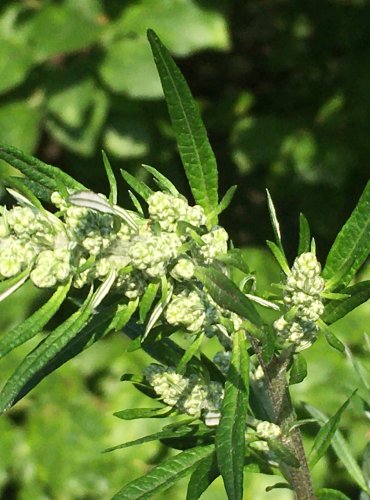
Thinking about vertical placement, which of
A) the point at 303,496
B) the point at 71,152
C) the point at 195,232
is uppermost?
the point at 71,152

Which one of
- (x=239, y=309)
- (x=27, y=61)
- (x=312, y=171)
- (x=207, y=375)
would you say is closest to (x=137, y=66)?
(x=27, y=61)

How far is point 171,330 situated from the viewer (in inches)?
34.2

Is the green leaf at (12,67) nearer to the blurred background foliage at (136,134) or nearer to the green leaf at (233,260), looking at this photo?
the blurred background foliage at (136,134)

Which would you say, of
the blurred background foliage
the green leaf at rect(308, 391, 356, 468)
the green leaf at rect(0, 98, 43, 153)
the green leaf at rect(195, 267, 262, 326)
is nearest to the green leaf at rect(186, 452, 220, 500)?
the green leaf at rect(308, 391, 356, 468)

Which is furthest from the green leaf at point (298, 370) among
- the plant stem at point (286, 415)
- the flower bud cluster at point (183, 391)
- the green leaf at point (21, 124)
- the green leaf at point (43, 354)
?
the green leaf at point (21, 124)

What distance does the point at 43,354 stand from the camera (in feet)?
2.62

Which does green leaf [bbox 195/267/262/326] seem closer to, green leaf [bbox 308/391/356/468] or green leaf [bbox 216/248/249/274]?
green leaf [bbox 216/248/249/274]

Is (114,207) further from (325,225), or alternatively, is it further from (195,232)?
(325,225)

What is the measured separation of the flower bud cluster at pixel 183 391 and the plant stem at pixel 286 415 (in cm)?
7

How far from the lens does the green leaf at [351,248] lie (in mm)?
887

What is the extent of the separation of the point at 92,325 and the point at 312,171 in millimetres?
1934

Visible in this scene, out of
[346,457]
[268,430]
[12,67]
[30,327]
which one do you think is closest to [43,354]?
[30,327]

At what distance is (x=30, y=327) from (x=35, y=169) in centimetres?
18

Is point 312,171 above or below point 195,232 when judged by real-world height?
below
